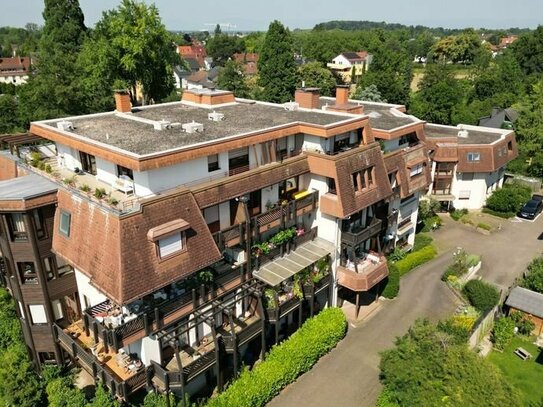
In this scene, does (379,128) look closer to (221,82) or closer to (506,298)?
(506,298)

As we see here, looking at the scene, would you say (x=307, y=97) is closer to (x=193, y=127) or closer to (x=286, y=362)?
(x=193, y=127)

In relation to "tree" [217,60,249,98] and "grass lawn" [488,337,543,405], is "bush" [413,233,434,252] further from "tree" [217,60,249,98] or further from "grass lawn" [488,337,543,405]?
"tree" [217,60,249,98]

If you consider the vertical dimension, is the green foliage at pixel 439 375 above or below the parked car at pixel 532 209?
above

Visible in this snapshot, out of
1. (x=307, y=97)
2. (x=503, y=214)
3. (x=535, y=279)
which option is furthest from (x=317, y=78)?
(x=535, y=279)

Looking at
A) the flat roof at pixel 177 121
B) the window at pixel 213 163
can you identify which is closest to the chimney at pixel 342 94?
the flat roof at pixel 177 121

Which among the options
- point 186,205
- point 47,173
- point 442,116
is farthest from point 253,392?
point 442,116

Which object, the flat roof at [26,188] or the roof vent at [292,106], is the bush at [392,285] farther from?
the flat roof at [26,188]

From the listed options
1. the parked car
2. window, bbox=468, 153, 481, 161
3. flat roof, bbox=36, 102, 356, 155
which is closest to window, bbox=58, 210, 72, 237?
flat roof, bbox=36, 102, 356, 155
